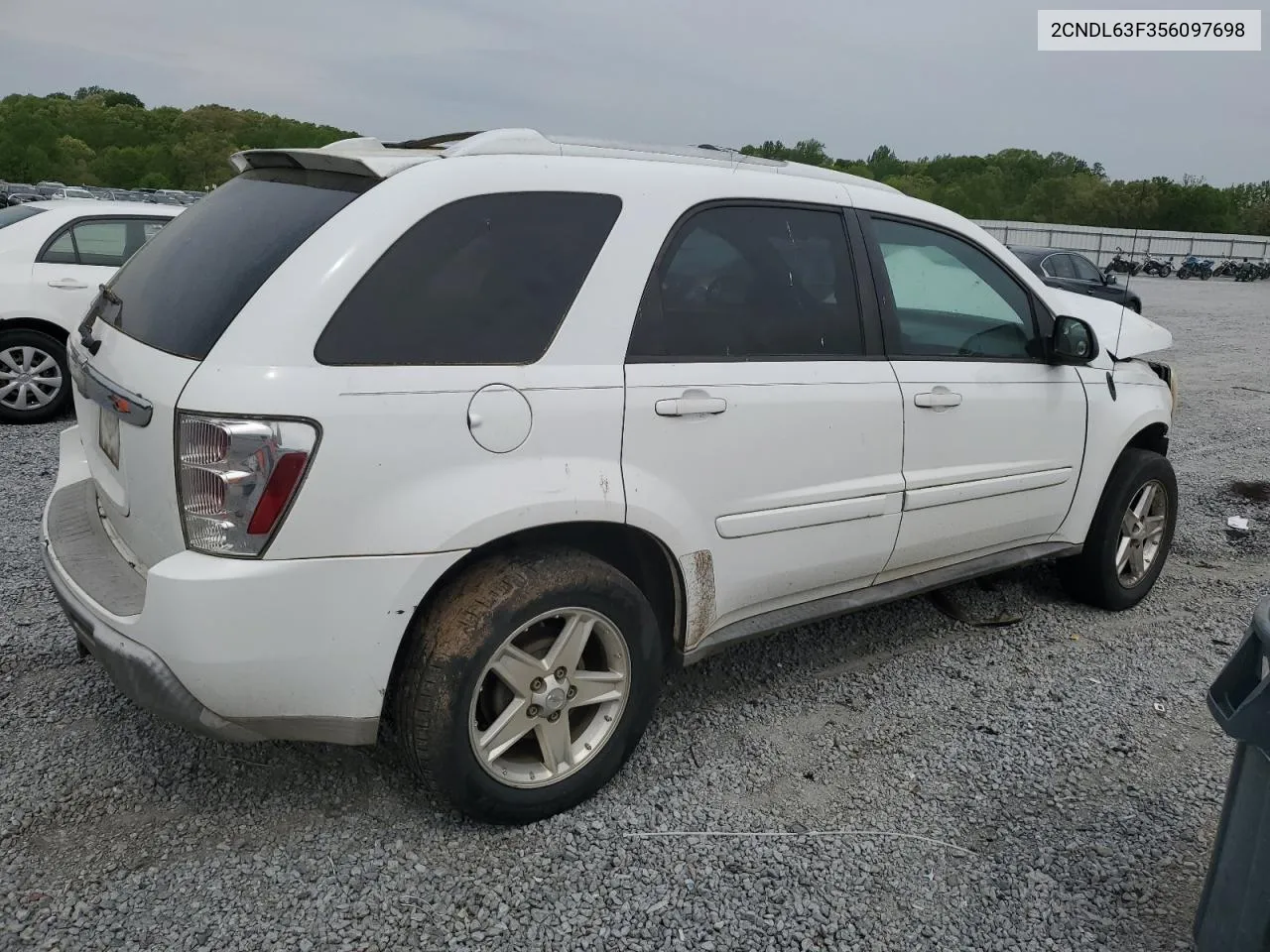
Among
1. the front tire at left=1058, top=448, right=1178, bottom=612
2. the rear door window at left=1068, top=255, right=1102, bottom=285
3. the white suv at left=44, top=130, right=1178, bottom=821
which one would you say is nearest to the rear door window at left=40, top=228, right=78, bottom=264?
the white suv at left=44, top=130, right=1178, bottom=821

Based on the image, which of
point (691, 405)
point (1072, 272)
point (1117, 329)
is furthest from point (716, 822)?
Answer: point (1072, 272)

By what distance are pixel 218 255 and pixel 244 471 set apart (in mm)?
736

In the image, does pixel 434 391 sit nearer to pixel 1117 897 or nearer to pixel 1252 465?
pixel 1117 897

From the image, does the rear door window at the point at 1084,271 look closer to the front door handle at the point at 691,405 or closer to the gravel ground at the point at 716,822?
the gravel ground at the point at 716,822

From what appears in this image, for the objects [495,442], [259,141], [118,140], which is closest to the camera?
[495,442]

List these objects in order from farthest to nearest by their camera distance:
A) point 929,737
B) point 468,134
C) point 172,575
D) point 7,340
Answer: point 7,340 → point 929,737 → point 468,134 → point 172,575

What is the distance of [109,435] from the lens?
2688mm

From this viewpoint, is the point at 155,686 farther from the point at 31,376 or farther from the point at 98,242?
the point at 98,242

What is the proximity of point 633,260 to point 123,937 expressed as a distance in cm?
208

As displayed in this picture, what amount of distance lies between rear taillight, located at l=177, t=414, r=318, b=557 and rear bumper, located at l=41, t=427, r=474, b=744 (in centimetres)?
7

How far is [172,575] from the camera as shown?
2.27 meters

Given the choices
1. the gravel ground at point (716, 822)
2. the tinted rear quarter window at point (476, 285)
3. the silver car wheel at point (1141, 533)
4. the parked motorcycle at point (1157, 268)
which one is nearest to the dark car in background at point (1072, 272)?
the silver car wheel at point (1141, 533)

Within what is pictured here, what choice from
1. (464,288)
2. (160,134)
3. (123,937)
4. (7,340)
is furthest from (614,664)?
(160,134)

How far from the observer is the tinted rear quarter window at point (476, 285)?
2381mm
